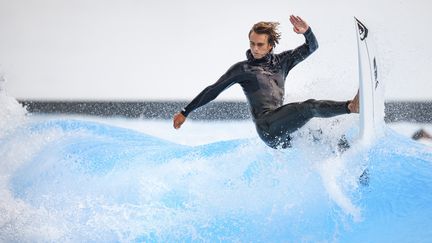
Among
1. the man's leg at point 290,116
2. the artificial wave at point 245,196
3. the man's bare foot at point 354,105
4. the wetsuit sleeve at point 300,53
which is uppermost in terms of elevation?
the wetsuit sleeve at point 300,53

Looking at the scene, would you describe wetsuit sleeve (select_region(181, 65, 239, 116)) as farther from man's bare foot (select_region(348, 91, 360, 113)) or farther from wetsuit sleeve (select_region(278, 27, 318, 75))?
man's bare foot (select_region(348, 91, 360, 113))

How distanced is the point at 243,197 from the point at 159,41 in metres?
2.57

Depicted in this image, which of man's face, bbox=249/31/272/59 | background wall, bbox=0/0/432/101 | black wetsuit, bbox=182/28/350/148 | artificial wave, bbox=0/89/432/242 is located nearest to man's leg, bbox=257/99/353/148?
black wetsuit, bbox=182/28/350/148

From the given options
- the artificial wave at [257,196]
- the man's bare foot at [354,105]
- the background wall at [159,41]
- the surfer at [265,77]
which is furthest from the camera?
the background wall at [159,41]

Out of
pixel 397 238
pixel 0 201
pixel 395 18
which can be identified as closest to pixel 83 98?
pixel 0 201

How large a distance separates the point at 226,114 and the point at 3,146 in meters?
1.77

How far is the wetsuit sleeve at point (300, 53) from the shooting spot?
8.05ft

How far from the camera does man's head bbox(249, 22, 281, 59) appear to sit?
2.45 m

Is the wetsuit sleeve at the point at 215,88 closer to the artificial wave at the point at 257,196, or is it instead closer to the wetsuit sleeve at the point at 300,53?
the wetsuit sleeve at the point at 300,53

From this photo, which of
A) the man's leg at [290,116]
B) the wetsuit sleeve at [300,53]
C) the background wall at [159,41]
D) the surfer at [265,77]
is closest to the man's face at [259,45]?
the surfer at [265,77]

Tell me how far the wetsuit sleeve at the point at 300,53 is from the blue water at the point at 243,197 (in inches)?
14.7

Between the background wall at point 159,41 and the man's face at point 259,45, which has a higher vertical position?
the man's face at point 259,45

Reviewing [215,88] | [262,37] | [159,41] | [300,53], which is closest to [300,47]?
[300,53]

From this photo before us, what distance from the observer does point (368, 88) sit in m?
2.08
